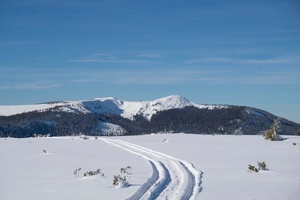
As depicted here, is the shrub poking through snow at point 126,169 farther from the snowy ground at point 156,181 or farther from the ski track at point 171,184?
the ski track at point 171,184

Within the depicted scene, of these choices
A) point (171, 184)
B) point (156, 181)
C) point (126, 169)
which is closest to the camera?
point (171, 184)

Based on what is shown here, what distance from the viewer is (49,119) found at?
135125mm

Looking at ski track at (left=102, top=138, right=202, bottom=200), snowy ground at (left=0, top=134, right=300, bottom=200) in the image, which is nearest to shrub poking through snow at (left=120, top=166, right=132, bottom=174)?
snowy ground at (left=0, top=134, right=300, bottom=200)

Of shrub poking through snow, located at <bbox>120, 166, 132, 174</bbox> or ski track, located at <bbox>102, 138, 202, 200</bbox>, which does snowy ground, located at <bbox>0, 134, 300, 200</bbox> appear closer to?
ski track, located at <bbox>102, 138, 202, 200</bbox>

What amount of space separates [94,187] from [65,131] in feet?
386

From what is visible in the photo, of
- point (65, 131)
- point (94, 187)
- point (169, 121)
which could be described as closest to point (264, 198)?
point (94, 187)

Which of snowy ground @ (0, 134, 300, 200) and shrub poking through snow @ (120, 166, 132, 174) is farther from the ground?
shrub poking through snow @ (120, 166, 132, 174)

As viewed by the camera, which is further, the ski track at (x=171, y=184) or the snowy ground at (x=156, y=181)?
the snowy ground at (x=156, y=181)

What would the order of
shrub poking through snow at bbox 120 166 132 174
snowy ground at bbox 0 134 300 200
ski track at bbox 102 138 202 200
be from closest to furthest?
ski track at bbox 102 138 202 200, snowy ground at bbox 0 134 300 200, shrub poking through snow at bbox 120 166 132 174

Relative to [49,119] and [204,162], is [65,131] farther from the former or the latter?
[204,162]

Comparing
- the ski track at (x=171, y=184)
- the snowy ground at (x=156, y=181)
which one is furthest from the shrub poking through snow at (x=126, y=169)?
the ski track at (x=171, y=184)

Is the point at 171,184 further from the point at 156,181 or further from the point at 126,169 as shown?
the point at 126,169

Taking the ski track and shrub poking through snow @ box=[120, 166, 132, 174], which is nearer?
the ski track

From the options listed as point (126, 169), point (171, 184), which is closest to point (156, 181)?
point (171, 184)
